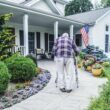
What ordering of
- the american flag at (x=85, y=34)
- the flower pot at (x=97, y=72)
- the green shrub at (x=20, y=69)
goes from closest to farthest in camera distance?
the green shrub at (x=20, y=69), the flower pot at (x=97, y=72), the american flag at (x=85, y=34)

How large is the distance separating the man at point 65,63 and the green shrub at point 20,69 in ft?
4.35

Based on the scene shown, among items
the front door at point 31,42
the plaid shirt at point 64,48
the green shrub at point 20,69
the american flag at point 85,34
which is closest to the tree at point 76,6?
the american flag at point 85,34

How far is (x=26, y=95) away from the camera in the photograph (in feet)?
21.0

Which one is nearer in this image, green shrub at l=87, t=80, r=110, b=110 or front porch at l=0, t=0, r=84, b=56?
green shrub at l=87, t=80, r=110, b=110

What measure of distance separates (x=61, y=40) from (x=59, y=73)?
40.0 inches

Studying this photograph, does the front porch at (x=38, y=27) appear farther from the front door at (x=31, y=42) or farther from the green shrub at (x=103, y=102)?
the green shrub at (x=103, y=102)

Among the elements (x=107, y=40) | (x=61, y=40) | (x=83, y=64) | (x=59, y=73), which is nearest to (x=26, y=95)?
(x=59, y=73)

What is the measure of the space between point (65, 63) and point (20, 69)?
170 cm

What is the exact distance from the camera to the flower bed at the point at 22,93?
5773mm

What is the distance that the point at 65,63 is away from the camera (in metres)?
7.04

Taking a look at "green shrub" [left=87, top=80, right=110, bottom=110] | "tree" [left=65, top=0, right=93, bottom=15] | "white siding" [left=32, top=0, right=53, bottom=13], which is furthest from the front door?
"tree" [left=65, top=0, right=93, bottom=15]

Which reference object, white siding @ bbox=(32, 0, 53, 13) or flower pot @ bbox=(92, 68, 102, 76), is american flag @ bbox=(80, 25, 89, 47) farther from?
flower pot @ bbox=(92, 68, 102, 76)

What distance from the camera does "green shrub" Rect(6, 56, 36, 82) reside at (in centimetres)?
782

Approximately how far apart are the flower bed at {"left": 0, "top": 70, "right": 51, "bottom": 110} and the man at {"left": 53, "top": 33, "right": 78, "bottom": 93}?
0.79 meters
